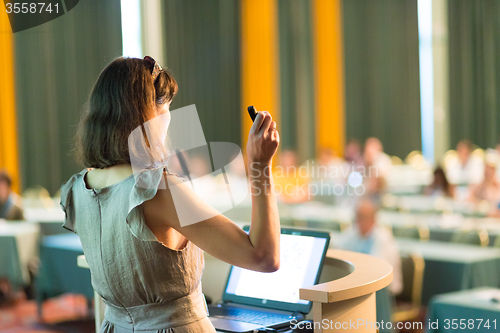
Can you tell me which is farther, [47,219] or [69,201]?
[47,219]

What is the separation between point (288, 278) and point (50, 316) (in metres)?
3.42

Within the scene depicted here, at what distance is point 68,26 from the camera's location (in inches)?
74.4

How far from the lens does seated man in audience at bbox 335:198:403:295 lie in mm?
3578

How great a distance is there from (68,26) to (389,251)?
259 cm

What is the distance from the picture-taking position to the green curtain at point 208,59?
780 cm

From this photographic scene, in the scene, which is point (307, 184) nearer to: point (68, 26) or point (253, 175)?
point (68, 26)

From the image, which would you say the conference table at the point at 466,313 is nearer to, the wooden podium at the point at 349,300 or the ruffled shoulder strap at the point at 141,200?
the wooden podium at the point at 349,300

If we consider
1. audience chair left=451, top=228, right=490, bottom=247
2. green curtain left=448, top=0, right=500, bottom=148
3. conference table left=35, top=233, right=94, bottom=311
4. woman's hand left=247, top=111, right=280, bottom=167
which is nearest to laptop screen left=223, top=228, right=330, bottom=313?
woman's hand left=247, top=111, right=280, bottom=167

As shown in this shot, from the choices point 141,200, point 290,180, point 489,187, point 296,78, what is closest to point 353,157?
point 290,180

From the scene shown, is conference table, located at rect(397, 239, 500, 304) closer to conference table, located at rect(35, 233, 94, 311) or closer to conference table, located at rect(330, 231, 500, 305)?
conference table, located at rect(330, 231, 500, 305)

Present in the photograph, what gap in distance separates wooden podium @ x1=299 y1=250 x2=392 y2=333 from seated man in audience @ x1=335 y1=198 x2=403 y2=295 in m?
2.39

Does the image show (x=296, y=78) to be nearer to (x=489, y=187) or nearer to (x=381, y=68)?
(x=381, y=68)

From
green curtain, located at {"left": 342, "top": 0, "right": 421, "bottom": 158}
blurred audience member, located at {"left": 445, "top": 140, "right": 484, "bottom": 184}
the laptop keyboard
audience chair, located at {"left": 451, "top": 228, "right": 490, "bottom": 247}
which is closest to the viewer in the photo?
the laptop keyboard

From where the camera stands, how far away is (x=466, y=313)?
263 centimetres
